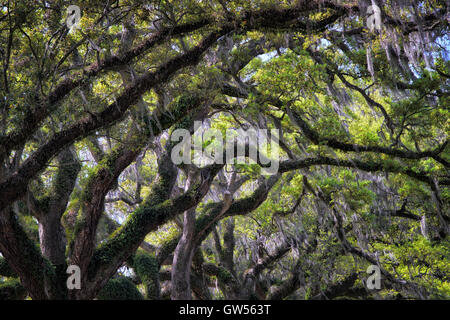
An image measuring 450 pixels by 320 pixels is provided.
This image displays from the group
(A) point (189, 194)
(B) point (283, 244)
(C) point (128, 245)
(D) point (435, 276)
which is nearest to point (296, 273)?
(B) point (283, 244)

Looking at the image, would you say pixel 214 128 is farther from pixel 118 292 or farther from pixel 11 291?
pixel 11 291

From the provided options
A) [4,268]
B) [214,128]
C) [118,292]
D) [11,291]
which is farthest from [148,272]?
[214,128]

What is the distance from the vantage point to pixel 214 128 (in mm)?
10008

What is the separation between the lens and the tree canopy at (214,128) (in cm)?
Result: 583

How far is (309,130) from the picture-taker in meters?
7.64

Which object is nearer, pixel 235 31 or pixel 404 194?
pixel 235 31

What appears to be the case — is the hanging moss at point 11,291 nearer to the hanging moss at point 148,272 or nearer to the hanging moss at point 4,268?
the hanging moss at point 4,268

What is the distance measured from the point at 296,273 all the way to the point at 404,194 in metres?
3.47

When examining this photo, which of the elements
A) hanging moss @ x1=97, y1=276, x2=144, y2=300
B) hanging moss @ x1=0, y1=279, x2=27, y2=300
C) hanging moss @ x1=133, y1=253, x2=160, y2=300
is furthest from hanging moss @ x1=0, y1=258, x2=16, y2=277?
hanging moss @ x1=133, y1=253, x2=160, y2=300

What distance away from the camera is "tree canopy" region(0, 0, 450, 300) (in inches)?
229

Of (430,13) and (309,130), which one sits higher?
(430,13)

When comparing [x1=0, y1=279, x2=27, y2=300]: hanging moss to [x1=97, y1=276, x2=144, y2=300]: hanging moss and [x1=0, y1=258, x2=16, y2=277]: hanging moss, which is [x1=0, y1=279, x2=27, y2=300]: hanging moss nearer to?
[x1=0, y1=258, x2=16, y2=277]: hanging moss

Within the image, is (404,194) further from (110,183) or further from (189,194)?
(110,183)
